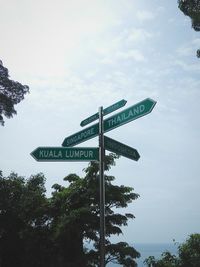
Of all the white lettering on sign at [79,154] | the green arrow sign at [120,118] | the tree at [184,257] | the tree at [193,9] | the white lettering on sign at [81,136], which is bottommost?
the tree at [184,257]

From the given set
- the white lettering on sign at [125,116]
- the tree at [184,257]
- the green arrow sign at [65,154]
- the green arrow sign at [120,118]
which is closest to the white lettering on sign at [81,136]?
the green arrow sign at [120,118]

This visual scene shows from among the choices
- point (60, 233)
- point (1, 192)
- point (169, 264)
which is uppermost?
point (1, 192)

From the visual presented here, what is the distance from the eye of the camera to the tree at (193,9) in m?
13.9

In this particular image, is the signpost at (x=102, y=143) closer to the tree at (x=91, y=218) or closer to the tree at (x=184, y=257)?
the tree at (x=91, y=218)

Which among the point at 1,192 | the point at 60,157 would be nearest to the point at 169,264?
the point at 1,192

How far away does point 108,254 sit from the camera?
19109mm

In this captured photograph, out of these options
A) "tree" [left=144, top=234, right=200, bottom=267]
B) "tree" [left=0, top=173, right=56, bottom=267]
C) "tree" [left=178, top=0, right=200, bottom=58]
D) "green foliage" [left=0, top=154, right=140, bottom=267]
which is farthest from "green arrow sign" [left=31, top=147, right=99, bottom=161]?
"tree" [left=144, top=234, right=200, bottom=267]

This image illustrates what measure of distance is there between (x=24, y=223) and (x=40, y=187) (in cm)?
549

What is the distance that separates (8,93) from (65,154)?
21.1 metres

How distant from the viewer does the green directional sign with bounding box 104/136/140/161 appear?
6926 mm

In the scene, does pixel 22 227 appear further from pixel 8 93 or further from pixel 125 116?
pixel 125 116

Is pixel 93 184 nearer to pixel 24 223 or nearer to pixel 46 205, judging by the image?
pixel 46 205

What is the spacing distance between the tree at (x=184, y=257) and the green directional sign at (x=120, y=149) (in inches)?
950

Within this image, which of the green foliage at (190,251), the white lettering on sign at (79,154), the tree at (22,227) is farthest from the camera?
the green foliage at (190,251)
